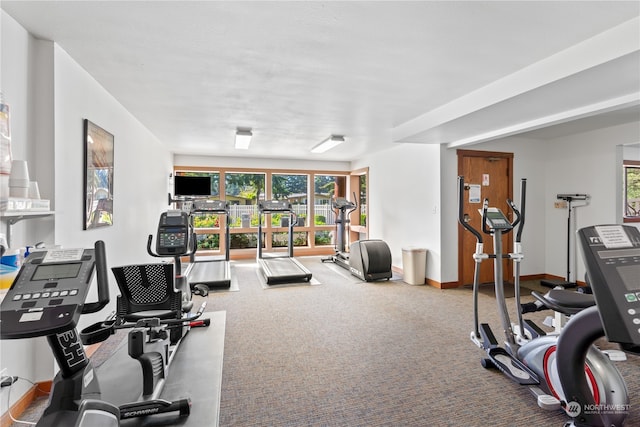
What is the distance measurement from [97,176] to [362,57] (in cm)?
259

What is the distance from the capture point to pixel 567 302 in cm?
210

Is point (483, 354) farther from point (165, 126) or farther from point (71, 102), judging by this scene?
point (165, 126)

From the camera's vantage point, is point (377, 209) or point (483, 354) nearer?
point (483, 354)

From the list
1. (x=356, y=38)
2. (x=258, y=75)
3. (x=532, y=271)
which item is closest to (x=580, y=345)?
(x=356, y=38)

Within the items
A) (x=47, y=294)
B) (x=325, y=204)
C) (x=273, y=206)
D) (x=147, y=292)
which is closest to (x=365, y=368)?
(x=147, y=292)

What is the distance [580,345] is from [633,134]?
15.7 feet

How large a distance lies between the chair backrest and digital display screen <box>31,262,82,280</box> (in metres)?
1.24

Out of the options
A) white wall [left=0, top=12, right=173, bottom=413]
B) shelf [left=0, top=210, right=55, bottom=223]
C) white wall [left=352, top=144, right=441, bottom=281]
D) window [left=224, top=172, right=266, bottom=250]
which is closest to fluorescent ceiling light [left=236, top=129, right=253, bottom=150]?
white wall [left=0, top=12, right=173, bottom=413]

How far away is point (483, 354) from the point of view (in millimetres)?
2824

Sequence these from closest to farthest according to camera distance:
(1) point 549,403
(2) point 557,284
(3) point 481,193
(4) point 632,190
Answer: (1) point 549,403 → (2) point 557,284 → (3) point 481,193 → (4) point 632,190

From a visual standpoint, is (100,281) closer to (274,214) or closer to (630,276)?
(630,276)

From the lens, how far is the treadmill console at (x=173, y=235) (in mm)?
3298

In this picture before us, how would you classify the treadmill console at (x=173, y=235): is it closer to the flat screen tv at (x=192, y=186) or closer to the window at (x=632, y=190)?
the flat screen tv at (x=192, y=186)

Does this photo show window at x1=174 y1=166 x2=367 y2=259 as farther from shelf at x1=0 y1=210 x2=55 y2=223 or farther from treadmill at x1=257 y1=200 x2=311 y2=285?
shelf at x1=0 y1=210 x2=55 y2=223
